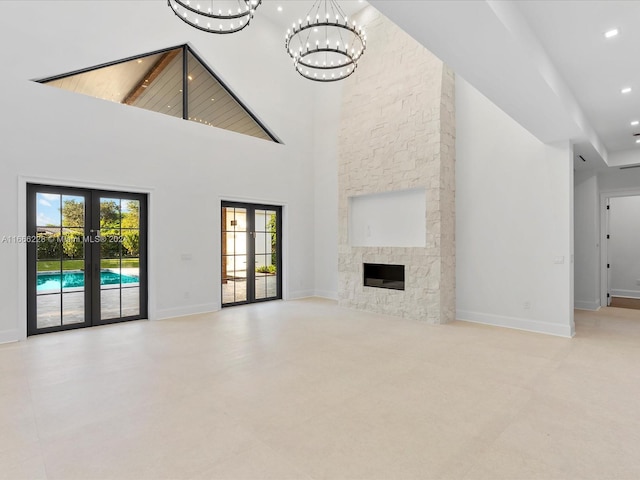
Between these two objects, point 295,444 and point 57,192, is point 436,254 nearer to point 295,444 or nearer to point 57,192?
point 295,444

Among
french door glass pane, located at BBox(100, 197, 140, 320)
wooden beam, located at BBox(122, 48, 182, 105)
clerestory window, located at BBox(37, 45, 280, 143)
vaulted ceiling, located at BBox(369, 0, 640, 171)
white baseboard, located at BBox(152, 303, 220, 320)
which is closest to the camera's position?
vaulted ceiling, located at BBox(369, 0, 640, 171)

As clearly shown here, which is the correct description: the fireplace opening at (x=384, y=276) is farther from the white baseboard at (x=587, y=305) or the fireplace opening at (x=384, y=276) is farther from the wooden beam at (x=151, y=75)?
the wooden beam at (x=151, y=75)

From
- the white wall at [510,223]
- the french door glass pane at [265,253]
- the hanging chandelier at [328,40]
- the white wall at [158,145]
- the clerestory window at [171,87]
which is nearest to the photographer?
the white wall at [158,145]

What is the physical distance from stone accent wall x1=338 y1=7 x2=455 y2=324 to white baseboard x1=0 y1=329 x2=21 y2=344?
545cm

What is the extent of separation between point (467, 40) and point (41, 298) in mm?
6461

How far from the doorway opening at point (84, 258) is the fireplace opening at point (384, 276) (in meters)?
4.31

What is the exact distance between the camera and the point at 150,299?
6262 millimetres

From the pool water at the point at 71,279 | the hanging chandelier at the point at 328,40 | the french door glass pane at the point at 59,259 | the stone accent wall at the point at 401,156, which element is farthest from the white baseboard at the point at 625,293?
the french door glass pane at the point at 59,259

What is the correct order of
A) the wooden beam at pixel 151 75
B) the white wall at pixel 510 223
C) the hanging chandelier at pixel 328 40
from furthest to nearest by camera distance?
the hanging chandelier at pixel 328 40 → the wooden beam at pixel 151 75 → the white wall at pixel 510 223

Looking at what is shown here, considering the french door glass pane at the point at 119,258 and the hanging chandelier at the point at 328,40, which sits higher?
the hanging chandelier at the point at 328,40

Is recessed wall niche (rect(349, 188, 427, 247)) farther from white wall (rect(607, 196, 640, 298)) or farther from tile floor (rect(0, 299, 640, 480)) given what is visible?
white wall (rect(607, 196, 640, 298))

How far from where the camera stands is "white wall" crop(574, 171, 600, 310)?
737 cm

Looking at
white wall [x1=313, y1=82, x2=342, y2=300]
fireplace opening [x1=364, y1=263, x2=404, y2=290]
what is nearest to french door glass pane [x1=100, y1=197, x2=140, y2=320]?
white wall [x1=313, y1=82, x2=342, y2=300]

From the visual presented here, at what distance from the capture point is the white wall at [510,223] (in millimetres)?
5395
